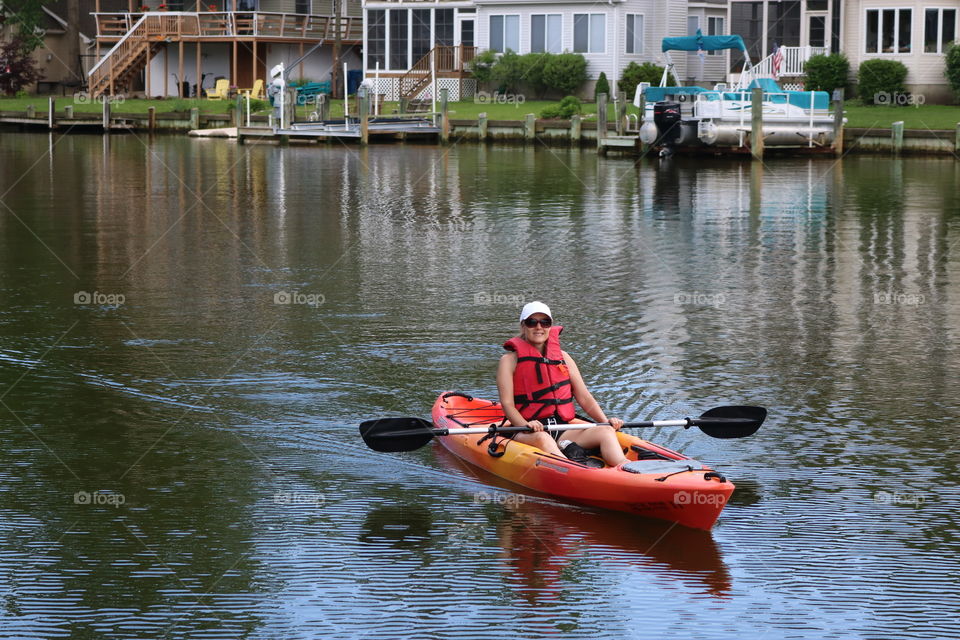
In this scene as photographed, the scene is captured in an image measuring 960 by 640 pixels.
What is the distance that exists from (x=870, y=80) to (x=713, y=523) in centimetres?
4097

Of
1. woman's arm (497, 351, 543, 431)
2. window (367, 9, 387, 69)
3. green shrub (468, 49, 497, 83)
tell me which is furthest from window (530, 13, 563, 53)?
woman's arm (497, 351, 543, 431)

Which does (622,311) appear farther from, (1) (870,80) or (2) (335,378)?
(1) (870,80)

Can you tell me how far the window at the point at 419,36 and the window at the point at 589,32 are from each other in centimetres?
652

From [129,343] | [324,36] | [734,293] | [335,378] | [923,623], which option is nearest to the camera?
[923,623]

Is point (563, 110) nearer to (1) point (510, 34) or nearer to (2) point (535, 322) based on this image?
(1) point (510, 34)

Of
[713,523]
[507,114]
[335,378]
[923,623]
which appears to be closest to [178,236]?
[335,378]

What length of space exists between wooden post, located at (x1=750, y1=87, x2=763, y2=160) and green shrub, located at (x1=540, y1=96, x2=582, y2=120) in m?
8.60

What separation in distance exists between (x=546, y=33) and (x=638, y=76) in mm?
5518

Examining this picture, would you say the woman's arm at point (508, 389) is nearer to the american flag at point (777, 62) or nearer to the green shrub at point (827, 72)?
the american flag at point (777, 62)

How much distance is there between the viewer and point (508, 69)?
5434cm

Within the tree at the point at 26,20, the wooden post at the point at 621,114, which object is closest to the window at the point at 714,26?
the wooden post at the point at 621,114

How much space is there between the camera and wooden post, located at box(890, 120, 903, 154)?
133ft

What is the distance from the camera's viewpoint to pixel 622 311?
18281mm

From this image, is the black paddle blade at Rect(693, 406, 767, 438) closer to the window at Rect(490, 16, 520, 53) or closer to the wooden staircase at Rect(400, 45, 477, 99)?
the wooden staircase at Rect(400, 45, 477, 99)
